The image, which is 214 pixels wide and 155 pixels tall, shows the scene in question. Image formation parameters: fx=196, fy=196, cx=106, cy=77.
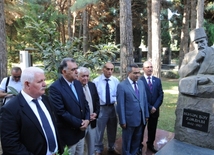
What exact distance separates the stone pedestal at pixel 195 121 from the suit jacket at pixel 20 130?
229 cm

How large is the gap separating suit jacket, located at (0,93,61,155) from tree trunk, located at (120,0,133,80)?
408 cm

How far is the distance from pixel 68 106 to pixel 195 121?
1.97 metres

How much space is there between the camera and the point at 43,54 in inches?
155

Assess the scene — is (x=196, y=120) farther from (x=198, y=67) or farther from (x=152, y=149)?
(x=152, y=149)

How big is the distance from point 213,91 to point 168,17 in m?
17.1

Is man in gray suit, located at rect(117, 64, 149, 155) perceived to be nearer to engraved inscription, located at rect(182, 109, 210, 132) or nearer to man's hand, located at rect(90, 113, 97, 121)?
man's hand, located at rect(90, 113, 97, 121)

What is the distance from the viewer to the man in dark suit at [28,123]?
1610mm

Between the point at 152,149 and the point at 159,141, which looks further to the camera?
the point at 159,141

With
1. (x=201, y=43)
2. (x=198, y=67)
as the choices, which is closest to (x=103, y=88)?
(x=198, y=67)

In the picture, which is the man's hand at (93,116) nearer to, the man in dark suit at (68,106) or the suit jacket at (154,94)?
the man in dark suit at (68,106)

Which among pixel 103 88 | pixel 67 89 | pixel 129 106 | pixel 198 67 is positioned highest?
pixel 198 67

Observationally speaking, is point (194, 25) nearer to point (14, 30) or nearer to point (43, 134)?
point (14, 30)

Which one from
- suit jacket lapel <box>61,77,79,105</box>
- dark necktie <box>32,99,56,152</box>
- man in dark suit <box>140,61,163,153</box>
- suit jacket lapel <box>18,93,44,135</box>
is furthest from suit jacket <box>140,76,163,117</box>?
suit jacket lapel <box>18,93,44,135</box>

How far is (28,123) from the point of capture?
1.66 metres
